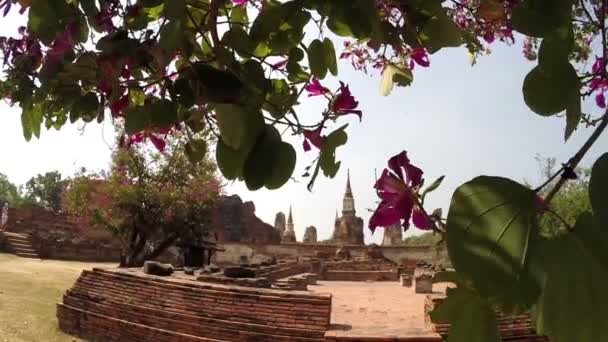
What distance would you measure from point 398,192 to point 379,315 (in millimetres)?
8679

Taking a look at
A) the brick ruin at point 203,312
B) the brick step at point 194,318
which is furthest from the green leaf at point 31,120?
the brick step at point 194,318

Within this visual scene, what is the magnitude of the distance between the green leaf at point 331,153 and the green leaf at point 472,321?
533 millimetres

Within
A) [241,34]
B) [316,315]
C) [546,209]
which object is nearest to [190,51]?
[241,34]

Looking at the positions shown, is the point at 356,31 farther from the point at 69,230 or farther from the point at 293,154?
the point at 69,230

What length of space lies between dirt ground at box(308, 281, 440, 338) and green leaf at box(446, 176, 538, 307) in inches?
214

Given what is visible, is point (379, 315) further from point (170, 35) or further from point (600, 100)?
point (170, 35)

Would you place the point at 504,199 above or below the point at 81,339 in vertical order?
above

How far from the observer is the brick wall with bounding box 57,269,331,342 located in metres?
6.46

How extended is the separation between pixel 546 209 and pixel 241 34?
0.74m

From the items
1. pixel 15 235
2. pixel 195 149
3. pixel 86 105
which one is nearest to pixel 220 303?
pixel 195 149

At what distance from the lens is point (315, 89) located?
1.38m

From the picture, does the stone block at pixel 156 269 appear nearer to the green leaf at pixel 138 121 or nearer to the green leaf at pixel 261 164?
the green leaf at pixel 138 121

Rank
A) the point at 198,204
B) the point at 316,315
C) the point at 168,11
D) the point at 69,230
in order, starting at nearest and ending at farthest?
the point at 168,11 → the point at 316,315 → the point at 198,204 → the point at 69,230

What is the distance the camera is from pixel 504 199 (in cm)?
51
